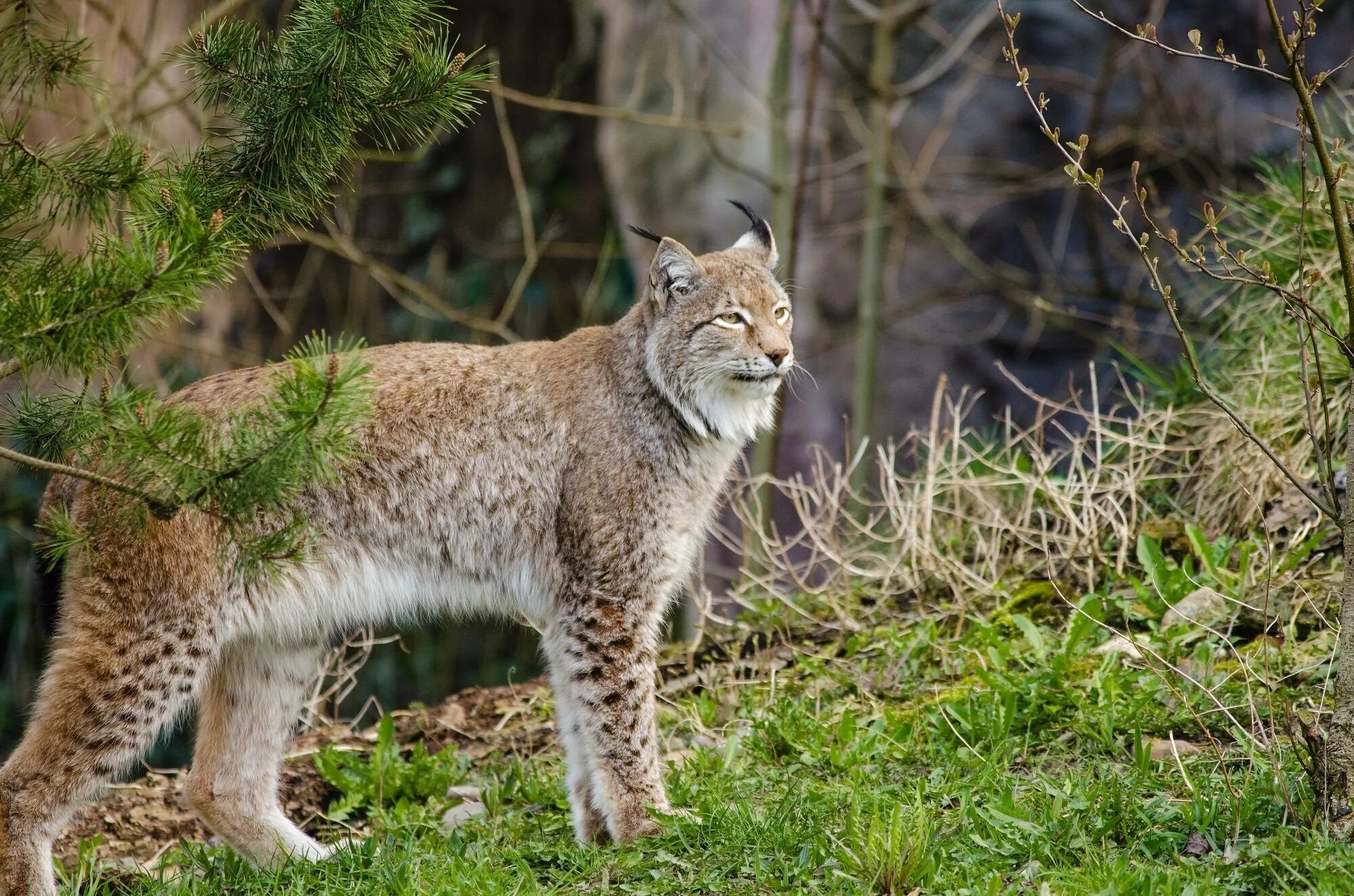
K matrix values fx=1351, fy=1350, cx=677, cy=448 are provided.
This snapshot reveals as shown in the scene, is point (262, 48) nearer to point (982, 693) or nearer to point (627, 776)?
point (627, 776)

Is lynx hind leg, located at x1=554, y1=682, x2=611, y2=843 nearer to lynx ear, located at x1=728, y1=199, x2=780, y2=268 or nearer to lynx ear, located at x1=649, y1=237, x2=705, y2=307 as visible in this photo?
lynx ear, located at x1=649, y1=237, x2=705, y2=307

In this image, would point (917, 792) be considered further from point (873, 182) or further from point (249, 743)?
point (873, 182)

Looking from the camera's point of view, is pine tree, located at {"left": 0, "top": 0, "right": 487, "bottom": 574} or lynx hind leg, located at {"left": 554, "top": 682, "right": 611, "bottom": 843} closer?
pine tree, located at {"left": 0, "top": 0, "right": 487, "bottom": 574}

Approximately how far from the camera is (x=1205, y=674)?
14.6ft

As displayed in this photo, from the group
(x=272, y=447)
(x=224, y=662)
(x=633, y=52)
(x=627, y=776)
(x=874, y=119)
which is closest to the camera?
(x=272, y=447)

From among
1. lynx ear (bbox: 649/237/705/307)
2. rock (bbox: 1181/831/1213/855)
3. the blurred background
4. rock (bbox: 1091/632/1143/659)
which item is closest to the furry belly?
lynx ear (bbox: 649/237/705/307)

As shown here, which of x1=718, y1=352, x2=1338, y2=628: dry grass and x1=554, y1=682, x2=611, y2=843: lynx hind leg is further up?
x1=718, y1=352, x2=1338, y2=628: dry grass

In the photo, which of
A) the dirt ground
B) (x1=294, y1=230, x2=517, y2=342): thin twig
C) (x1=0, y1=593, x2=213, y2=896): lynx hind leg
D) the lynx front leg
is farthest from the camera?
(x1=294, y1=230, x2=517, y2=342): thin twig

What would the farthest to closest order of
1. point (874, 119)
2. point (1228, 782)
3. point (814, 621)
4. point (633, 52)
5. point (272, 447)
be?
point (633, 52) < point (874, 119) < point (814, 621) < point (1228, 782) < point (272, 447)

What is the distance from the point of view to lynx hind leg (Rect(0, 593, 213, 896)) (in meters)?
3.96

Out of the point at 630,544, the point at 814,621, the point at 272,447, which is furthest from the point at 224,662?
the point at 814,621

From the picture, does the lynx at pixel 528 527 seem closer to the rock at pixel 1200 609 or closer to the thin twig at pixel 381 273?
the rock at pixel 1200 609

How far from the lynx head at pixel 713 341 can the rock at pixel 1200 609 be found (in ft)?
5.56

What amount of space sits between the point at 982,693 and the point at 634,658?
1.20 m
